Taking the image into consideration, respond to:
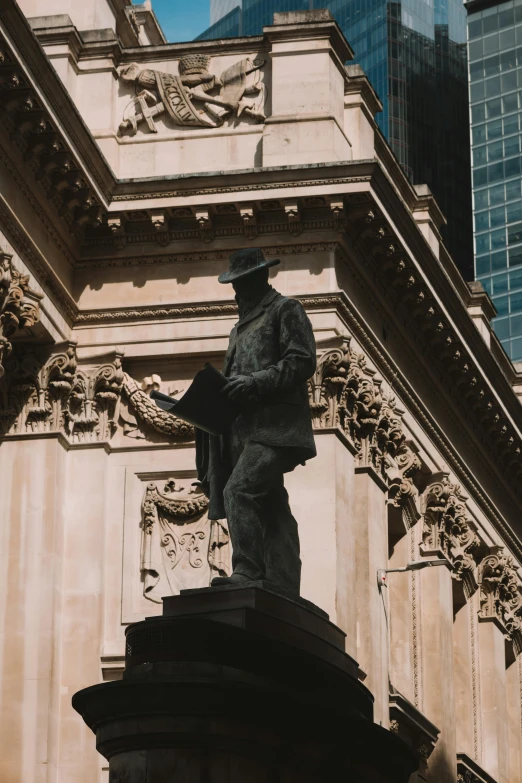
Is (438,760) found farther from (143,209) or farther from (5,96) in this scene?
(5,96)

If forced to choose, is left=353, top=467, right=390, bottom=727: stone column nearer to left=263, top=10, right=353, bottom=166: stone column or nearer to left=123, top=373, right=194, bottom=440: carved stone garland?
left=123, top=373, right=194, bottom=440: carved stone garland

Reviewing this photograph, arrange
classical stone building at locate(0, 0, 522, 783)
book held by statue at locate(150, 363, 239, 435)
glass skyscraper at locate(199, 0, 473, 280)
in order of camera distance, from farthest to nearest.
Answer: glass skyscraper at locate(199, 0, 473, 280)
classical stone building at locate(0, 0, 522, 783)
book held by statue at locate(150, 363, 239, 435)

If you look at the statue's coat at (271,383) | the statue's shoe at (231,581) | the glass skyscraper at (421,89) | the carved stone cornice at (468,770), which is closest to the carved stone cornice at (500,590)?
the carved stone cornice at (468,770)

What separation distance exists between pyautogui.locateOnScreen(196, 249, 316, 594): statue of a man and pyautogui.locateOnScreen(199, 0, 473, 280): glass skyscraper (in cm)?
10678

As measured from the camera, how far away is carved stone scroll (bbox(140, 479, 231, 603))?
98.6 ft

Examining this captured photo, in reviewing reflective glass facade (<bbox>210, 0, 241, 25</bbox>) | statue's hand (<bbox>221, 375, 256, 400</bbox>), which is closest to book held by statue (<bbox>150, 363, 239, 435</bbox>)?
statue's hand (<bbox>221, 375, 256, 400</bbox>)

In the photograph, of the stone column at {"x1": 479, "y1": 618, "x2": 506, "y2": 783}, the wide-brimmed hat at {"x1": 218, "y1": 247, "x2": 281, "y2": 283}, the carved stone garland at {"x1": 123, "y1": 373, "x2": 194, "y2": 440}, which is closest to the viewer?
the wide-brimmed hat at {"x1": 218, "y1": 247, "x2": 281, "y2": 283}

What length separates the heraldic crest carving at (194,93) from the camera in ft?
106

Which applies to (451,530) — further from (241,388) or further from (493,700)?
(241,388)

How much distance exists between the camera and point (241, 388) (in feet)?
51.8

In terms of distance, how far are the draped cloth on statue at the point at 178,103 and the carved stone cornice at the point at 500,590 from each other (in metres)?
13.5

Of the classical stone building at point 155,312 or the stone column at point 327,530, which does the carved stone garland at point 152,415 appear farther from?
the stone column at point 327,530

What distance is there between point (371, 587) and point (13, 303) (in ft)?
25.0

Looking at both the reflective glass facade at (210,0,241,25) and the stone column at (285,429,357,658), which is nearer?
the stone column at (285,429,357,658)
